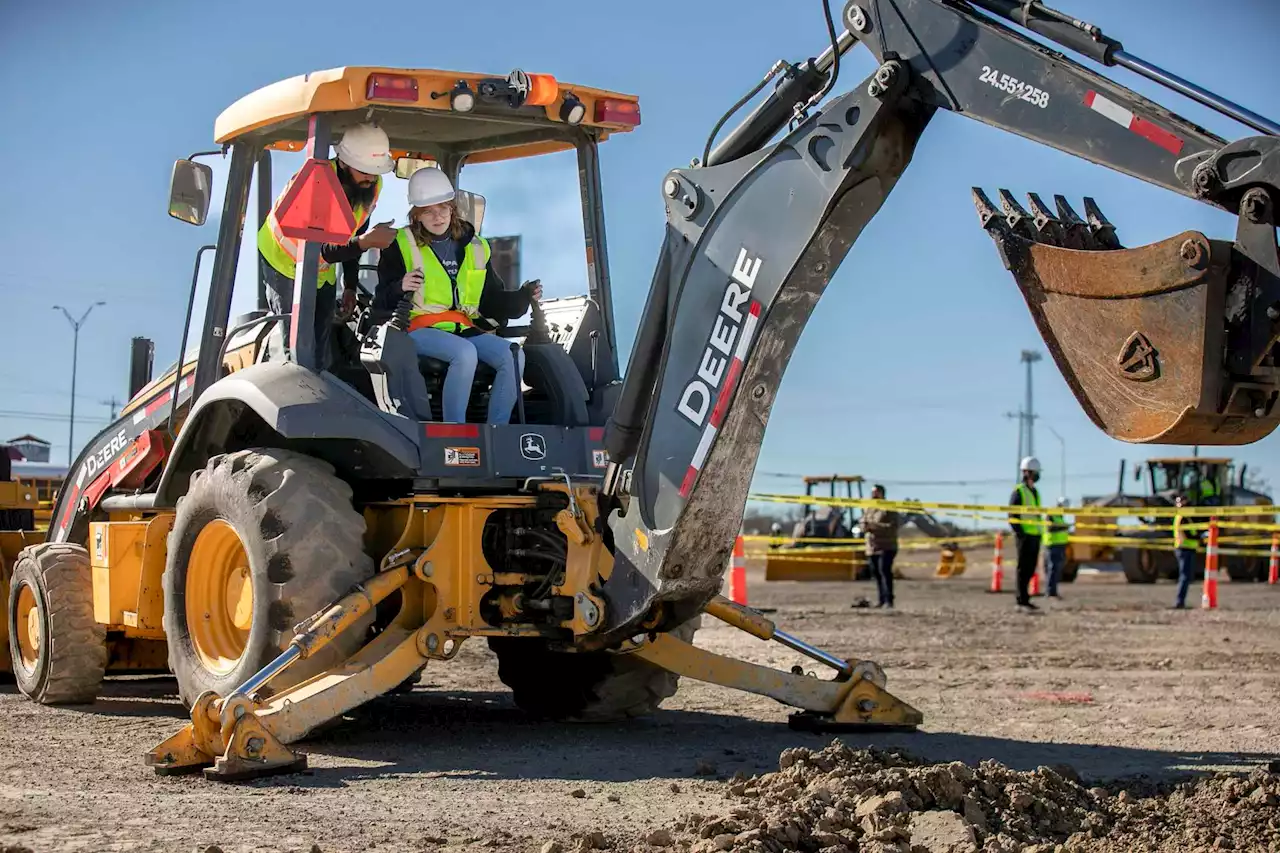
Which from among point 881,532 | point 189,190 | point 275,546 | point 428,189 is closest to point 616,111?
point 428,189

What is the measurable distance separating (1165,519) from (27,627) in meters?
23.5

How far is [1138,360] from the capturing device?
5223 mm

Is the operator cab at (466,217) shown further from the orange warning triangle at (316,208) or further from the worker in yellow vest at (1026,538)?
the worker in yellow vest at (1026,538)

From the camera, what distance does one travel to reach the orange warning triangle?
748 cm

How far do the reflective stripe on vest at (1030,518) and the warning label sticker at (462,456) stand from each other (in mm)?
13189

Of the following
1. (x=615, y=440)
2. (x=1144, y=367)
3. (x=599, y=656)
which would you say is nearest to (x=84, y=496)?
(x=599, y=656)

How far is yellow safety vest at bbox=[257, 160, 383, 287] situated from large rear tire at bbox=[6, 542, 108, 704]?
2320mm

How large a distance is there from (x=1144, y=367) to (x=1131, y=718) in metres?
4.39

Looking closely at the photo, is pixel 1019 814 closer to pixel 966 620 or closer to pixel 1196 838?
pixel 1196 838

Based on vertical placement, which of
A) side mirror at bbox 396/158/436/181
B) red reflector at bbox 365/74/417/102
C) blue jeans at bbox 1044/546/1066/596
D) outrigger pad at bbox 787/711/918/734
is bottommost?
outrigger pad at bbox 787/711/918/734

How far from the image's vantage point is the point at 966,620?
1720 centimetres

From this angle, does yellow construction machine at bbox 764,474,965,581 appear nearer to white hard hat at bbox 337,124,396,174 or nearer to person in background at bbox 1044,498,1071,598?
person in background at bbox 1044,498,1071,598

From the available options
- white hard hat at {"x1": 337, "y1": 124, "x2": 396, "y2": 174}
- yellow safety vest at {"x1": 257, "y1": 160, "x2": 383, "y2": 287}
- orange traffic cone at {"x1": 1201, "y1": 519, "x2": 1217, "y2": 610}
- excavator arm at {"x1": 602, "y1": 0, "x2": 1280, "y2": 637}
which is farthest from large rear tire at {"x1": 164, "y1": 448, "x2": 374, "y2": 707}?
orange traffic cone at {"x1": 1201, "y1": 519, "x2": 1217, "y2": 610}

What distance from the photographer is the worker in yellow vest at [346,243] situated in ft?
25.4
